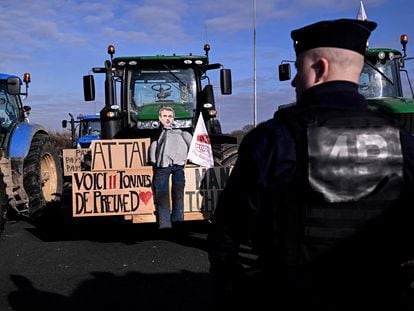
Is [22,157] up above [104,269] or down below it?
above

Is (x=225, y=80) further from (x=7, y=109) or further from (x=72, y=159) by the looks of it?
(x=72, y=159)

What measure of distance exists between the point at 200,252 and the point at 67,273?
1.67 metres

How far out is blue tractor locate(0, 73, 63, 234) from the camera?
8.73m

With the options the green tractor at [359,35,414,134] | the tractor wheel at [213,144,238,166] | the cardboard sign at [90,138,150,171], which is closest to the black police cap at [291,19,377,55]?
the cardboard sign at [90,138,150,171]

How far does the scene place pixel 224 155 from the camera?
8266mm

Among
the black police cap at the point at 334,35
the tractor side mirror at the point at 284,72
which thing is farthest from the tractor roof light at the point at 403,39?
the black police cap at the point at 334,35

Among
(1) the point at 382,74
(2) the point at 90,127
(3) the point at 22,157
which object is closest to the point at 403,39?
(1) the point at 382,74

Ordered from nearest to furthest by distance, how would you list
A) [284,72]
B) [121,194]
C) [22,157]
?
[121,194] → [284,72] → [22,157]

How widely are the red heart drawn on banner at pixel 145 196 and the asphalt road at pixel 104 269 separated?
0.65 m

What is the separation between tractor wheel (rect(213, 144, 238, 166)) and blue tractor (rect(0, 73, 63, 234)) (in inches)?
121

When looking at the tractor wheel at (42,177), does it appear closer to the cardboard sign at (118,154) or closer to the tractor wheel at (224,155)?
the cardboard sign at (118,154)

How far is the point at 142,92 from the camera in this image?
9469mm

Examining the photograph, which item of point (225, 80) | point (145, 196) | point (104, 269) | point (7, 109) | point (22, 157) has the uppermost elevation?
point (225, 80)

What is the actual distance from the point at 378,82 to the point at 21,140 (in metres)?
5.99
